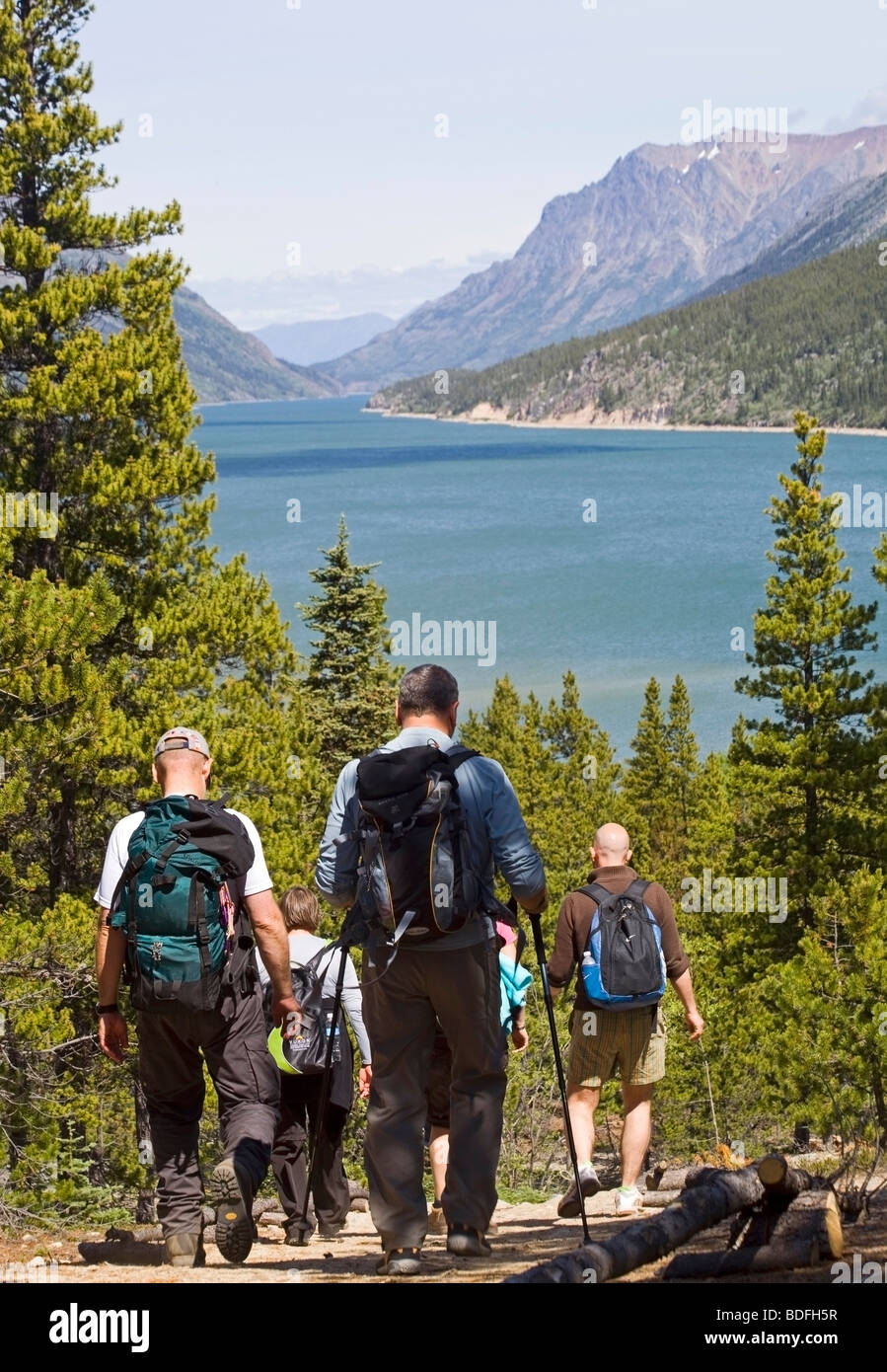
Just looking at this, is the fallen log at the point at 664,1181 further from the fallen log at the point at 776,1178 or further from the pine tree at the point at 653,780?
the pine tree at the point at 653,780

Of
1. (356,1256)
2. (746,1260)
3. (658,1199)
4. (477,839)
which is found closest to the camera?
(746,1260)

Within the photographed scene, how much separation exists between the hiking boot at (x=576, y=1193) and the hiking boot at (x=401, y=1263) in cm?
154

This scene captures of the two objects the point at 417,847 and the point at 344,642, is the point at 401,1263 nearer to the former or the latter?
the point at 417,847

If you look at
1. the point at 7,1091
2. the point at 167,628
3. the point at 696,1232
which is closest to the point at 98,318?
the point at 167,628

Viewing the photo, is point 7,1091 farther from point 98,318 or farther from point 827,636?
point 827,636

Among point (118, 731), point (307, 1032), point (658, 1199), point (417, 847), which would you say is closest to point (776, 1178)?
point (417, 847)

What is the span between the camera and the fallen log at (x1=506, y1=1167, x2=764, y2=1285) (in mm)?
4703

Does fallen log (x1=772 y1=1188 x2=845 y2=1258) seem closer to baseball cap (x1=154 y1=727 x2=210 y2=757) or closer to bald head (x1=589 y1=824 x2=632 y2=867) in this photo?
bald head (x1=589 y1=824 x2=632 y2=867)

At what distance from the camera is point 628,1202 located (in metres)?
7.52

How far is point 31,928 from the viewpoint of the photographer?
13.4m

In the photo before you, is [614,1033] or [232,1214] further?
[614,1033]

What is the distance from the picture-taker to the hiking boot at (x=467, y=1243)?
19.3 ft

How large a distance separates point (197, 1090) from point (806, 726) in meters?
21.4

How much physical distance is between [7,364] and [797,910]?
15.9m
